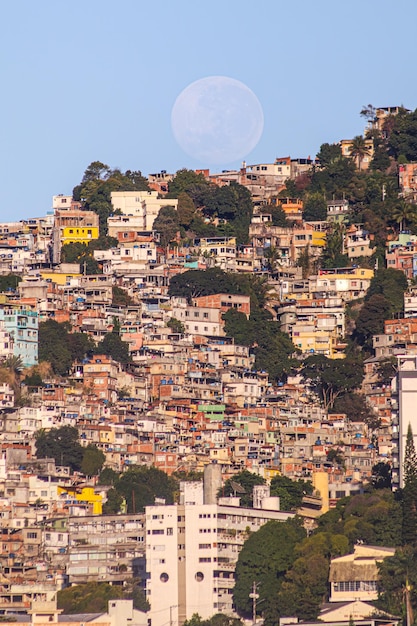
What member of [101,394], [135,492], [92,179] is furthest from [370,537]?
[92,179]

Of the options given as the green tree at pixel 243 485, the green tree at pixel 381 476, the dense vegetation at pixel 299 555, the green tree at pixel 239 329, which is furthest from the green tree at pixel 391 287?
the dense vegetation at pixel 299 555

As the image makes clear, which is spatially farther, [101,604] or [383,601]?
[101,604]

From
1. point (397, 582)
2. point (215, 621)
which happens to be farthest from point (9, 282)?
point (397, 582)

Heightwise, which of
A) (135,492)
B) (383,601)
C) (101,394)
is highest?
(101,394)

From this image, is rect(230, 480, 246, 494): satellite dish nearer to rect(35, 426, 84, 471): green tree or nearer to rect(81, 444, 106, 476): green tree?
rect(81, 444, 106, 476): green tree

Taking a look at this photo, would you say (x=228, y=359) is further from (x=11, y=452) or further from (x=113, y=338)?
(x=11, y=452)

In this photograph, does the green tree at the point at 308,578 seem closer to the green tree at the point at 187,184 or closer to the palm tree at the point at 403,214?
the palm tree at the point at 403,214
